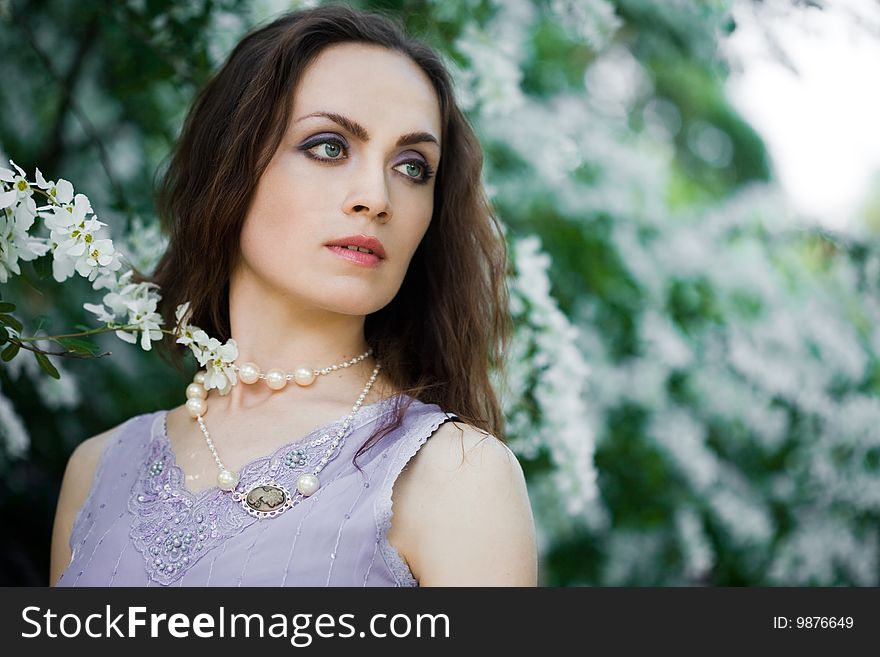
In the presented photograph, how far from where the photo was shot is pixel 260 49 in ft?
6.04

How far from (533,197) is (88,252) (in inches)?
72.3

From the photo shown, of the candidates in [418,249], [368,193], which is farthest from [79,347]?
[418,249]

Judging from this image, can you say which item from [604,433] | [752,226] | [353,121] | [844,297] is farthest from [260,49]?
[844,297]

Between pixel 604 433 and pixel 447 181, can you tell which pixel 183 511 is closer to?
pixel 447 181

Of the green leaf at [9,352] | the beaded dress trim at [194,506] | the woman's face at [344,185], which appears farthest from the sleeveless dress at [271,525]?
the green leaf at [9,352]

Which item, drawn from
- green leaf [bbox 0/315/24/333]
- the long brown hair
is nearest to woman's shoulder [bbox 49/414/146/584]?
the long brown hair

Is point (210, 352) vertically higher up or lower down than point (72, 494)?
higher up

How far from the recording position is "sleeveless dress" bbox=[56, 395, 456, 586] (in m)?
1.46

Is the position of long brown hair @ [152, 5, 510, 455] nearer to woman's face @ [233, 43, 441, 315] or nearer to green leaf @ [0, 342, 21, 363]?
woman's face @ [233, 43, 441, 315]

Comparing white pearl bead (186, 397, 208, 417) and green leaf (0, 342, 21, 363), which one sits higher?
green leaf (0, 342, 21, 363)

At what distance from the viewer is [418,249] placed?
6.66 ft

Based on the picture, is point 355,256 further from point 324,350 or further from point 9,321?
point 9,321

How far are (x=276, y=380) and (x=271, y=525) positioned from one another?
328mm

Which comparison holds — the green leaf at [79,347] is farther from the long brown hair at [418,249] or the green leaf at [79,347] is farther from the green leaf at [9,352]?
the long brown hair at [418,249]
